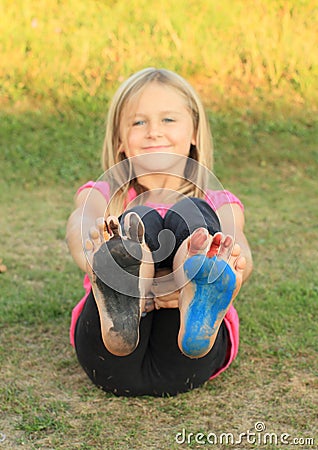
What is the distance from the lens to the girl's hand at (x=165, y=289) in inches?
71.6

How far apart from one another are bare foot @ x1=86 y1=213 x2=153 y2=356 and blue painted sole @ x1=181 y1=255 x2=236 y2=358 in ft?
0.42

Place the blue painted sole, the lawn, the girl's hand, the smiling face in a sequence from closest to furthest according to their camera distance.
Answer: the blue painted sole
the girl's hand
the lawn
the smiling face

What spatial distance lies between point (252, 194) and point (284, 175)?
0.50m

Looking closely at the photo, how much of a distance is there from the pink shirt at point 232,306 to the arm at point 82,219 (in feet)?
0.13

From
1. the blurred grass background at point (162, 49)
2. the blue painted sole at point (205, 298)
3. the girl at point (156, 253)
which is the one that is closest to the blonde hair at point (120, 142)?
the girl at point (156, 253)

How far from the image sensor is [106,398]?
208 centimetres

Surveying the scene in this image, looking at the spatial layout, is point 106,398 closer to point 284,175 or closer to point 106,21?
point 284,175

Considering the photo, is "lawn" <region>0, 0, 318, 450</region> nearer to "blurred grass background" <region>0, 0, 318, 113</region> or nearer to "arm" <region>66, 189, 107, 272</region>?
"blurred grass background" <region>0, 0, 318, 113</region>

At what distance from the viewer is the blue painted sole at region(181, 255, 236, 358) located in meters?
1.62

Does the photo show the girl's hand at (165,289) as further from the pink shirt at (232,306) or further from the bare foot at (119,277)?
the pink shirt at (232,306)

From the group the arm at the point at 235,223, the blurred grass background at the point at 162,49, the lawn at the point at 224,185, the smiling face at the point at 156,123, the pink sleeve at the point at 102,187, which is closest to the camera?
the lawn at the point at 224,185

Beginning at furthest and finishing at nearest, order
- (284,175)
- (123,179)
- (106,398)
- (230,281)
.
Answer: (284,175)
(123,179)
(106,398)
(230,281)

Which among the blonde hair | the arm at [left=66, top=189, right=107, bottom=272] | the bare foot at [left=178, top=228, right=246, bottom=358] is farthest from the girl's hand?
the blonde hair

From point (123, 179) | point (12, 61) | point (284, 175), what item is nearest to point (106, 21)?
point (12, 61)
